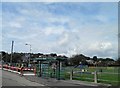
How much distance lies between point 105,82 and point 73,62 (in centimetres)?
12093

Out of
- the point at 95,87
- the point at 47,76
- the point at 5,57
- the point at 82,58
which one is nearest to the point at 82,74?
the point at 47,76

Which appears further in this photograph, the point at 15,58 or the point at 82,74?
the point at 15,58

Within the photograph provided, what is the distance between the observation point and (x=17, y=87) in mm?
22719

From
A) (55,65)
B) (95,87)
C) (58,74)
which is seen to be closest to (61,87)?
(95,87)

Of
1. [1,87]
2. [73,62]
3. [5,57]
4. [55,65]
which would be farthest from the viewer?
[73,62]

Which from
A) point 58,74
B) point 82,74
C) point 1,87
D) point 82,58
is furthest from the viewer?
point 82,58

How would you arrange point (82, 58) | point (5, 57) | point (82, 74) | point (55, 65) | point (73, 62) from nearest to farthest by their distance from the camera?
point (55, 65) < point (82, 74) < point (5, 57) < point (73, 62) < point (82, 58)

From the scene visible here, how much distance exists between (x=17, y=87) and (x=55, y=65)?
14.2 meters

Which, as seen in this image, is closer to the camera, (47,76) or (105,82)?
(105,82)

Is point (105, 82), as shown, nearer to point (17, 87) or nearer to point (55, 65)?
point (17, 87)

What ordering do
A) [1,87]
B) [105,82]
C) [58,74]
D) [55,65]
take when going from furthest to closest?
[55,65]
[58,74]
[105,82]
[1,87]

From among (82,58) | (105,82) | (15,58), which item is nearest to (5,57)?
(15,58)

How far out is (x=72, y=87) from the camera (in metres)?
23.2

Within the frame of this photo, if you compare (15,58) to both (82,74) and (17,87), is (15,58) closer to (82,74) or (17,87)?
(82,74)
